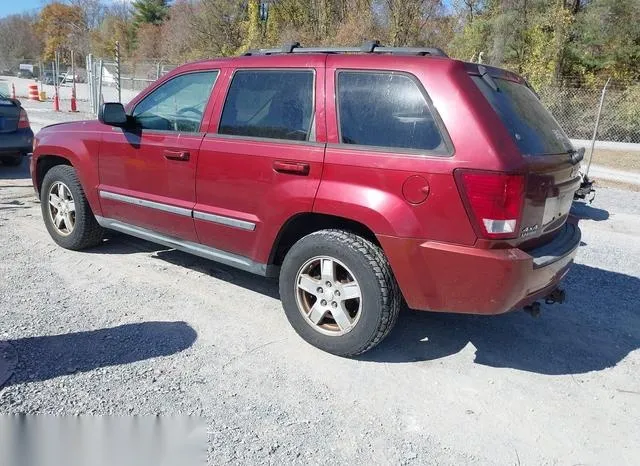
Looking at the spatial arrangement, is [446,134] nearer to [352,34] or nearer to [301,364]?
[301,364]

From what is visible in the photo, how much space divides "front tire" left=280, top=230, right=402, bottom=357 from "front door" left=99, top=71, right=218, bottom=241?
3.54 ft

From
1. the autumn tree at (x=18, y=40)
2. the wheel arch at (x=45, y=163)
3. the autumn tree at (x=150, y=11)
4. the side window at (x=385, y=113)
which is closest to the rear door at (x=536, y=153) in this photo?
the side window at (x=385, y=113)

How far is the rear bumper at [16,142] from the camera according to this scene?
8.41m

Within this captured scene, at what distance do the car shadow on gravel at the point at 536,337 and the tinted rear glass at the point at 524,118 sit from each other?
4.47 ft

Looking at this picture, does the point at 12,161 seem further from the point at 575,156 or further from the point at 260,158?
the point at 575,156

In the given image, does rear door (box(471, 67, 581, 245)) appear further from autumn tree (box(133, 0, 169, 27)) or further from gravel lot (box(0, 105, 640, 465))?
autumn tree (box(133, 0, 169, 27))

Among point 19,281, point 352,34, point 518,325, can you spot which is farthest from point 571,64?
point 19,281

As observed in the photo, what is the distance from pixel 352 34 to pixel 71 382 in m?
27.1

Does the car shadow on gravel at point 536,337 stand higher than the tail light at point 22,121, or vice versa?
the tail light at point 22,121

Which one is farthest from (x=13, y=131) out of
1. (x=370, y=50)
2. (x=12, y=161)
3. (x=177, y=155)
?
(x=370, y=50)

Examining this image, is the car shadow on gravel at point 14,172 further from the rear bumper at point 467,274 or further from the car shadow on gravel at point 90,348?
the rear bumper at point 467,274

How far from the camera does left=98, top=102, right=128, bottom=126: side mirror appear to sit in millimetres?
4281

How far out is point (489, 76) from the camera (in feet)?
10.6

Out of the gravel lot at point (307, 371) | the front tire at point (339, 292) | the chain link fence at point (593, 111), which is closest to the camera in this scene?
the gravel lot at point (307, 371)
